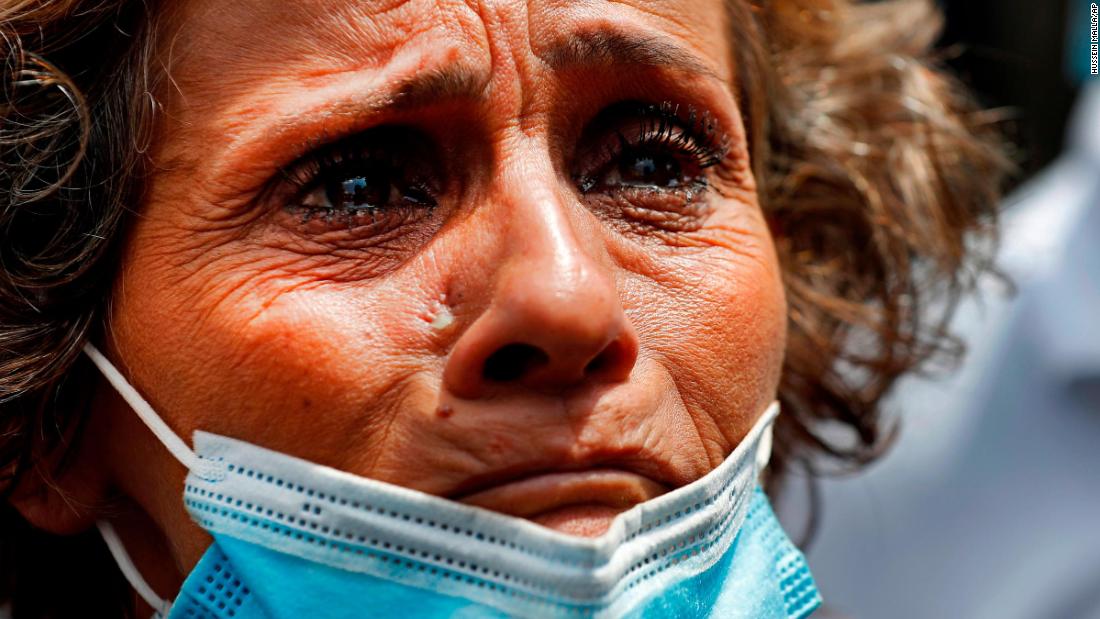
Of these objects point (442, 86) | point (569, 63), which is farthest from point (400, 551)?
point (569, 63)

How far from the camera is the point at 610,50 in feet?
6.73

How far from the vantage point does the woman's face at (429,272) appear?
5.83 ft

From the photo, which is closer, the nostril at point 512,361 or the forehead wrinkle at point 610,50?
the nostril at point 512,361

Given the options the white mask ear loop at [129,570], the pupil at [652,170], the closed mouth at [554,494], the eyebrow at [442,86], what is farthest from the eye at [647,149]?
the white mask ear loop at [129,570]

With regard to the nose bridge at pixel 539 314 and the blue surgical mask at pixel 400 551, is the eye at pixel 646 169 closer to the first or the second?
the nose bridge at pixel 539 314

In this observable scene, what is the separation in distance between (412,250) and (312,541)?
1.69ft

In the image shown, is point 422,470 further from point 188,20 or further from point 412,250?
point 188,20

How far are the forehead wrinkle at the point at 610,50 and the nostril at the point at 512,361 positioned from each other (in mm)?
540

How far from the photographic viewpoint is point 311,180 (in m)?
1.98

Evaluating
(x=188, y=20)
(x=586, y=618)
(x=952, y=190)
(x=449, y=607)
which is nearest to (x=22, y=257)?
(x=188, y=20)

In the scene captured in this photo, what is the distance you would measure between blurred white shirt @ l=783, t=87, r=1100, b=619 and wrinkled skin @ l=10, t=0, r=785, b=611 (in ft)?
7.37

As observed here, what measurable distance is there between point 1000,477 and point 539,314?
3.11 m

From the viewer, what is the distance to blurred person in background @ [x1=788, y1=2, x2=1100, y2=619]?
163 inches

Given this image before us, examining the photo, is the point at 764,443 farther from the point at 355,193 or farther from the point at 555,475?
the point at 355,193
